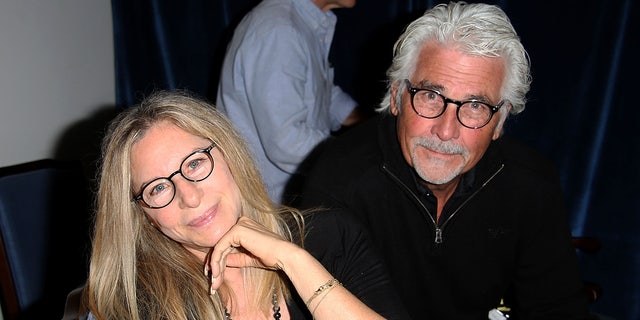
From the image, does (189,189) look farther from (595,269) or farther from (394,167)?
(595,269)

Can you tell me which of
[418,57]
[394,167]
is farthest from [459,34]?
[394,167]

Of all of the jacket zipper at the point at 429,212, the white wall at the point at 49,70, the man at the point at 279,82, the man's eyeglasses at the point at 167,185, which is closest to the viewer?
the man's eyeglasses at the point at 167,185

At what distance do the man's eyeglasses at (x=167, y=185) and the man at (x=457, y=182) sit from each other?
41cm

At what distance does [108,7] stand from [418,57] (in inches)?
90.6

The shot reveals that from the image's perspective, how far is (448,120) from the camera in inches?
55.4

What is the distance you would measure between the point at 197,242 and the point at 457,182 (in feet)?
2.39

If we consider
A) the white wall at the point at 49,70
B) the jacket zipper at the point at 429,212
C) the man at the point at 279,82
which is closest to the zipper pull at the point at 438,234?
the jacket zipper at the point at 429,212

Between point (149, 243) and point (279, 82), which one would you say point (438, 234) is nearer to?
point (149, 243)

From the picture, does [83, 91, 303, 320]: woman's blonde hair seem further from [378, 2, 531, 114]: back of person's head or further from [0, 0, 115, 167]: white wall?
[0, 0, 115, 167]: white wall

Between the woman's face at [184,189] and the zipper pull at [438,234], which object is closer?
the woman's face at [184,189]

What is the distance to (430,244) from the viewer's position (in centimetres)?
156

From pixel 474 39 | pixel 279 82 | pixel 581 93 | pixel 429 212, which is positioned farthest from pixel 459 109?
pixel 581 93

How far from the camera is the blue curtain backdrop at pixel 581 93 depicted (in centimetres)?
233

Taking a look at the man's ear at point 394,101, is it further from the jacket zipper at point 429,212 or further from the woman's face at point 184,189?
the woman's face at point 184,189
